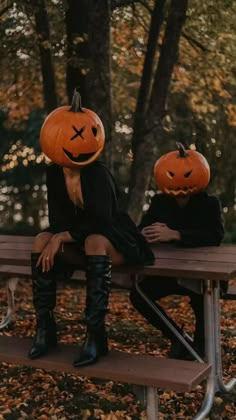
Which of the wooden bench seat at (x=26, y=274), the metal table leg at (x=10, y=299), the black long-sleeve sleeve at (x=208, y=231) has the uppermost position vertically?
the black long-sleeve sleeve at (x=208, y=231)

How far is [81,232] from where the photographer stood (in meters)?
3.67

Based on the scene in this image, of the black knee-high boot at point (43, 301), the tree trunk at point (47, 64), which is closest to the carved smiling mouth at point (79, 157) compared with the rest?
the black knee-high boot at point (43, 301)

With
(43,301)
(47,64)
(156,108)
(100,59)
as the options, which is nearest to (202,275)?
(43,301)

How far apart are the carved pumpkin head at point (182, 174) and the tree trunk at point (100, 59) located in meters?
2.91

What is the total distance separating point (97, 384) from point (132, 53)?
24.4ft

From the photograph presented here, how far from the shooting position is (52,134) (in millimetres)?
3865

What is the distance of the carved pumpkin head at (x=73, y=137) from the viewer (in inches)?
149

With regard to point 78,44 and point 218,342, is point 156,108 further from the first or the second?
point 218,342

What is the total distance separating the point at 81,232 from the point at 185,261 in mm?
664

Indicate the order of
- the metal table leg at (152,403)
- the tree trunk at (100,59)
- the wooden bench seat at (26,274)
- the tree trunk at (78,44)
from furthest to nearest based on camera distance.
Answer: the tree trunk at (78,44) → the tree trunk at (100,59) → the wooden bench seat at (26,274) → the metal table leg at (152,403)

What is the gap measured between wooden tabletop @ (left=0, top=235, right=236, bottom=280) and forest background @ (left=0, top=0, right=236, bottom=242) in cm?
338

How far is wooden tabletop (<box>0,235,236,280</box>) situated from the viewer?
11.8 ft

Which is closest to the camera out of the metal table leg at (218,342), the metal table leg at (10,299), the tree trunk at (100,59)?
the metal table leg at (218,342)

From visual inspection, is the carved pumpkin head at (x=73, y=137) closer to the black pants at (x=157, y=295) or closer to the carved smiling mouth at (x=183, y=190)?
the carved smiling mouth at (x=183, y=190)
